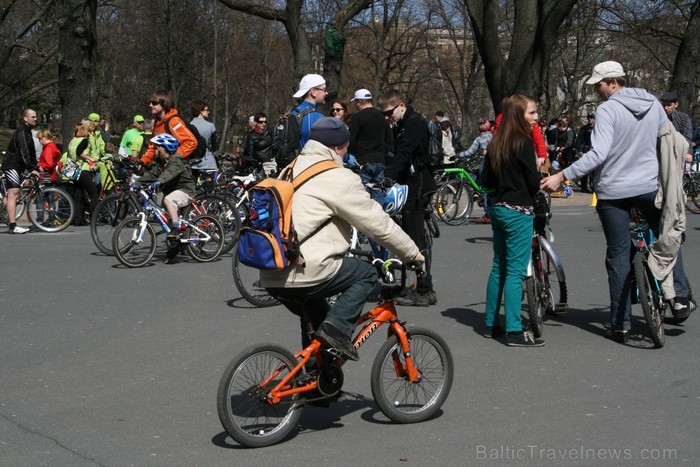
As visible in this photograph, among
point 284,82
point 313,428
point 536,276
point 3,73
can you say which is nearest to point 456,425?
point 313,428

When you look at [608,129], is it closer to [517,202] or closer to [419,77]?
[517,202]

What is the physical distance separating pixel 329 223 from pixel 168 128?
294 inches

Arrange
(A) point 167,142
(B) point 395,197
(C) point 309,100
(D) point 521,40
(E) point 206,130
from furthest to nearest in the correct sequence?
(D) point 521,40, (E) point 206,130, (A) point 167,142, (C) point 309,100, (B) point 395,197

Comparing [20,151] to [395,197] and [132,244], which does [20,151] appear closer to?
[132,244]

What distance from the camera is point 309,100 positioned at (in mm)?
11273

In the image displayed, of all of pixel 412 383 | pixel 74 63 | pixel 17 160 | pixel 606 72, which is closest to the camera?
pixel 412 383

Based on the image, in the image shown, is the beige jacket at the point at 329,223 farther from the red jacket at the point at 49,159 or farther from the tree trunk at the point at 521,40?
the tree trunk at the point at 521,40

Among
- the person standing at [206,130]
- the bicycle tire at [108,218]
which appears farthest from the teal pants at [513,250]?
the person standing at [206,130]

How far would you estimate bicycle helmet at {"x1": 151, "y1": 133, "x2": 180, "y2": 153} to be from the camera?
12312 millimetres

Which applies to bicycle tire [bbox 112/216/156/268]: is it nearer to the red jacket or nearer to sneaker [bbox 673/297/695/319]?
the red jacket

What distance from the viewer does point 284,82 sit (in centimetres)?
6156

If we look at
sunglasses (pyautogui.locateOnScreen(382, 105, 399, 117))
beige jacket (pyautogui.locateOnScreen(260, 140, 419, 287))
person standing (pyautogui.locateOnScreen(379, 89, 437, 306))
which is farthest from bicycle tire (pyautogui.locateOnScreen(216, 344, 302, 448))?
sunglasses (pyautogui.locateOnScreen(382, 105, 399, 117))

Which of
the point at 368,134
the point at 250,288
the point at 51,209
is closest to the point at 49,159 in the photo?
the point at 51,209

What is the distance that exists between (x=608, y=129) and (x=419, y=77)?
5287 cm
